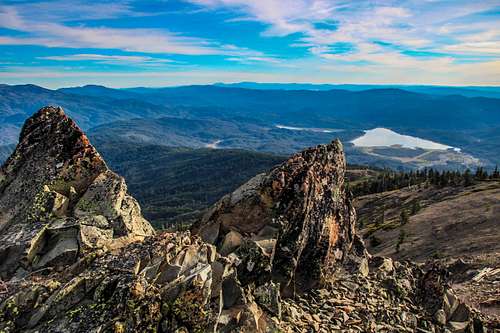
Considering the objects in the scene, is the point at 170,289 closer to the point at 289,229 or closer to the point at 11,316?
the point at 11,316

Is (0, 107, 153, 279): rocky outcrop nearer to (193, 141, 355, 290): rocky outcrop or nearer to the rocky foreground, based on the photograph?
the rocky foreground

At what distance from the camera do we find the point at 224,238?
2567 cm

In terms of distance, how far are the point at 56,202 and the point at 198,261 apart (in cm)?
1192

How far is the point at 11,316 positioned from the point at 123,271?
16.4 ft

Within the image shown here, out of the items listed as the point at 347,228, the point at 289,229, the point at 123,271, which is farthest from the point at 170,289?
the point at 347,228

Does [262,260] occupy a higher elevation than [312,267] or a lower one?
higher

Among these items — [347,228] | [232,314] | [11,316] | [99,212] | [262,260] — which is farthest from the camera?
[347,228]

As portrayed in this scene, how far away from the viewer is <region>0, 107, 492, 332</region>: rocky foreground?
18359mm

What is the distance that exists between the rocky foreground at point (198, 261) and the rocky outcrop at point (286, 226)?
8 centimetres

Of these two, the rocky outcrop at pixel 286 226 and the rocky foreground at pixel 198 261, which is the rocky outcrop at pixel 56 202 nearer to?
the rocky foreground at pixel 198 261

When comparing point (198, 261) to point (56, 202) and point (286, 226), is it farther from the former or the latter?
point (56, 202)

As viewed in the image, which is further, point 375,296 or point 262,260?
point 375,296

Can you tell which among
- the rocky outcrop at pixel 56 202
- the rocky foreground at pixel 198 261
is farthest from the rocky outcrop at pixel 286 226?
the rocky outcrop at pixel 56 202

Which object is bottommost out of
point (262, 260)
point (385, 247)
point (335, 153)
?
point (385, 247)
